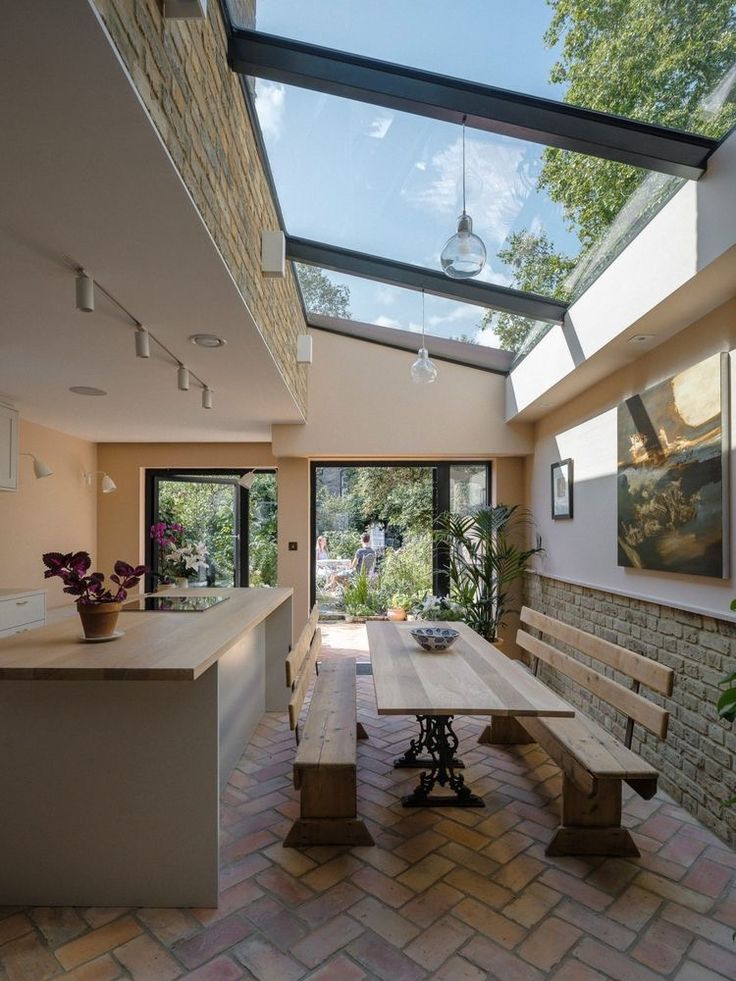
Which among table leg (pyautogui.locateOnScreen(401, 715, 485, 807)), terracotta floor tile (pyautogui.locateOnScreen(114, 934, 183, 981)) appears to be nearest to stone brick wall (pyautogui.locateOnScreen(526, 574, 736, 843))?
table leg (pyautogui.locateOnScreen(401, 715, 485, 807))

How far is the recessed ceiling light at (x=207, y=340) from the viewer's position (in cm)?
296

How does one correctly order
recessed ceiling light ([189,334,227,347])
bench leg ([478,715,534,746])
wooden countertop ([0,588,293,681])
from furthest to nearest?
bench leg ([478,715,534,746]) → recessed ceiling light ([189,334,227,347]) → wooden countertop ([0,588,293,681])

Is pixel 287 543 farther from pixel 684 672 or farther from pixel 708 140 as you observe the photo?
pixel 708 140

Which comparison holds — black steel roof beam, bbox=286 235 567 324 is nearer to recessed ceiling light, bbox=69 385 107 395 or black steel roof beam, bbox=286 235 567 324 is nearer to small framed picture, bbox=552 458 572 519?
small framed picture, bbox=552 458 572 519

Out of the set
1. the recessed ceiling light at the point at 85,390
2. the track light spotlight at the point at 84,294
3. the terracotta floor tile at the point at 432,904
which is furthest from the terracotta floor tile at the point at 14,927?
the recessed ceiling light at the point at 85,390

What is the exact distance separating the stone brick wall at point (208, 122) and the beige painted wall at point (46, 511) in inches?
118

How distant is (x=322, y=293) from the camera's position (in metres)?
4.97

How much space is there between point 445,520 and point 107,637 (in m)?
3.66

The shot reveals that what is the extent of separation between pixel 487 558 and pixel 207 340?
3200mm

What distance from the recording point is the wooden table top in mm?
2166

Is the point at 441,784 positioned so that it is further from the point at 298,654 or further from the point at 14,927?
the point at 14,927

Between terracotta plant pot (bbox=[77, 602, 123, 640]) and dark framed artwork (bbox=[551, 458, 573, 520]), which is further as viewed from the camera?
dark framed artwork (bbox=[551, 458, 573, 520])

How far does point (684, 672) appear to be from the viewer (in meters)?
2.75

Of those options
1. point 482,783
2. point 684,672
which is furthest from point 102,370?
point 684,672
